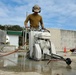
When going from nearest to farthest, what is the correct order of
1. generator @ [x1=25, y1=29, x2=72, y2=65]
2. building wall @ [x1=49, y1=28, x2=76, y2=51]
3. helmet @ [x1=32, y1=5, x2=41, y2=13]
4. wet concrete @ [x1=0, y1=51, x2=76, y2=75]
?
wet concrete @ [x1=0, y1=51, x2=76, y2=75]
generator @ [x1=25, y1=29, x2=72, y2=65]
helmet @ [x1=32, y1=5, x2=41, y2=13]
building wall @ [x1=49, y1=28, x2=76, y2=51]

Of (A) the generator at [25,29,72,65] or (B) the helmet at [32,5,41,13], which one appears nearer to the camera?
(A) the generator at [25,29,72,65]

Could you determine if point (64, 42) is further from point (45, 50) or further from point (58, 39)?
point (45, 50)

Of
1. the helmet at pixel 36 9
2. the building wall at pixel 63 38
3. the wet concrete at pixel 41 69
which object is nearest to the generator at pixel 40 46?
the wet concrete at pixel 41 69

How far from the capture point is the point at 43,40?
730cm

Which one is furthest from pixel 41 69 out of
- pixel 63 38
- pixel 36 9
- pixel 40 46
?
pixel 63 38

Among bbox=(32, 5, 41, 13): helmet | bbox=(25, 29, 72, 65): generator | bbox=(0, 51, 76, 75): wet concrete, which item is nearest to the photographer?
bbox=(0, 51, 76, 75): wet concrete

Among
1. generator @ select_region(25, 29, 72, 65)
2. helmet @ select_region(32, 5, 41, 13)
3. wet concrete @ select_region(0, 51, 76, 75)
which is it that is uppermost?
helmet @ select_region(32, 5, 41, 13)

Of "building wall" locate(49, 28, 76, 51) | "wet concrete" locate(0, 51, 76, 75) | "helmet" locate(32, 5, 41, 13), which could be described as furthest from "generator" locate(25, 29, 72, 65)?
"building wall" locate(49, 28, 76, 51)

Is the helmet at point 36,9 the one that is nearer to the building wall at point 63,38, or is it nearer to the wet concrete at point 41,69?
the wet concrete at point 41,69

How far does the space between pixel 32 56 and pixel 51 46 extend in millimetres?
797

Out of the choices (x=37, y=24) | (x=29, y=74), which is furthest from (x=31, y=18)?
(x=29, y=74)

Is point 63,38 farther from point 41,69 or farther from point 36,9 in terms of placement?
point 41,69

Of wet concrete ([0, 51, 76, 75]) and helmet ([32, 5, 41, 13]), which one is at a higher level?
helmet ([32, 5, 41, 13])

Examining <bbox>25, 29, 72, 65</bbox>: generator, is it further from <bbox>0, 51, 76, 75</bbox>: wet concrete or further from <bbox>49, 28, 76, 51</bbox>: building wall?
<bbox>49, 28, 76, 51</bbox>: building wall
